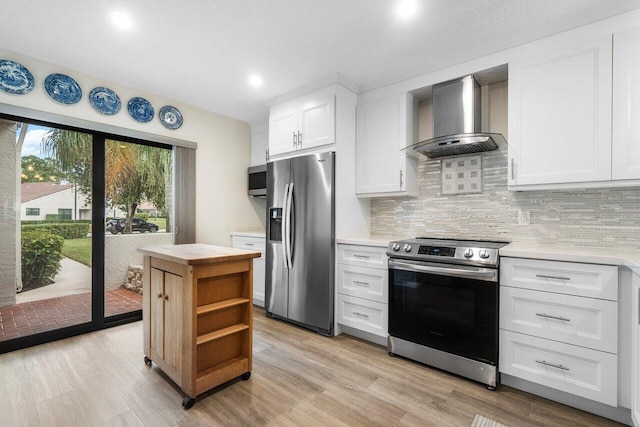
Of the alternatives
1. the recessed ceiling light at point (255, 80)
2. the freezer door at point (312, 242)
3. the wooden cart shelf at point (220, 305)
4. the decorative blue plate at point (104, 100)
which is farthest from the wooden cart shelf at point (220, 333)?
the decorative blue plate at point (104, 100)

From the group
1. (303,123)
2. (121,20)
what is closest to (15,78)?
(121,20)

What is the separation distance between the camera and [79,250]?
2.93m

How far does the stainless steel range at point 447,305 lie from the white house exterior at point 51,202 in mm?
3034

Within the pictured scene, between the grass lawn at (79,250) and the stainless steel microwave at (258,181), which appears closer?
the grass lawn at (79,250)

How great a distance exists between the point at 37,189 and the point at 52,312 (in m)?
1.17

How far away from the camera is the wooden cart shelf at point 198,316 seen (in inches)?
70.8

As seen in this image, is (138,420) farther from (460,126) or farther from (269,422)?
(460,126)

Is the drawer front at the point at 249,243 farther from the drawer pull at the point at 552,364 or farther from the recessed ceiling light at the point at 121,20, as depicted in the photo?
the drawer pull at the point at 552,364

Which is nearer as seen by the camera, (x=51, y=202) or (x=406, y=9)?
(x=406, y=9)

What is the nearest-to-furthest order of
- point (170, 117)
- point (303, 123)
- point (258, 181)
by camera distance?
point (303, 123)
point (170, 117)
point (258, 181)

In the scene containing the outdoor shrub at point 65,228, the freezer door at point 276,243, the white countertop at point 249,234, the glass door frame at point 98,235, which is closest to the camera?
the outdoor shrub at point 65,228

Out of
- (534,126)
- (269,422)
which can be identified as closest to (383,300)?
(269,422)

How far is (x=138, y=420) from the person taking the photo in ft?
5.47

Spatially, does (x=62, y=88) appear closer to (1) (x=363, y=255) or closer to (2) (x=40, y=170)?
(2) (x=40, y=170)
